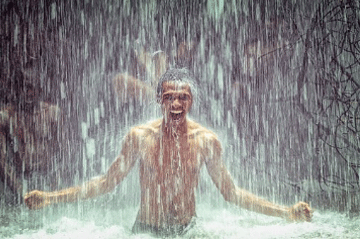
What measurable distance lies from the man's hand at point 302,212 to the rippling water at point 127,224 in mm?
622

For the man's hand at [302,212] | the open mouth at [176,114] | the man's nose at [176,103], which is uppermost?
the man's nose at [176,103]

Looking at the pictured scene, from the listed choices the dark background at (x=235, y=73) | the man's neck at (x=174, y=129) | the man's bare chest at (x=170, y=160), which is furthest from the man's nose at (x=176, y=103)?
the dark background at (x=235, y=73)

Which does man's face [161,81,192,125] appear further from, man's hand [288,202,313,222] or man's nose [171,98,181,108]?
man's hand [288,202,313,222]

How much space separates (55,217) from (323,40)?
4.02 m

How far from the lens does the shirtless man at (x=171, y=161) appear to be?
2252mm

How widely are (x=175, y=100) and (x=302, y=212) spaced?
1146mm

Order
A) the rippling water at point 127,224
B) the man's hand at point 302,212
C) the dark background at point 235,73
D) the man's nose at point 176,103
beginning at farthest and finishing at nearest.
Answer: the dark background at point 235,73
the rippling water at point 127,224
the man's nose at point 176,103
the man's hand at point 302,212

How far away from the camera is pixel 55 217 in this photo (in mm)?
3498

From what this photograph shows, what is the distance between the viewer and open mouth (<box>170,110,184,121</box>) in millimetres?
2244

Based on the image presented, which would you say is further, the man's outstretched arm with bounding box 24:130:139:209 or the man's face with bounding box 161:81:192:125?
the man's face with bounding box 161:81:192:125

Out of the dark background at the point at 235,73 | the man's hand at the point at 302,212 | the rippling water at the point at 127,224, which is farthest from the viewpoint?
the dark background at the point at 235,73

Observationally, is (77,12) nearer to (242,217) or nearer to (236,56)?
(236,56)

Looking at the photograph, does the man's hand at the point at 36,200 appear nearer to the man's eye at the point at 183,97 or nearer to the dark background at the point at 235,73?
the man's eye at the point at 183,97

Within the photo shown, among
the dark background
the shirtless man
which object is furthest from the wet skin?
the dark background
